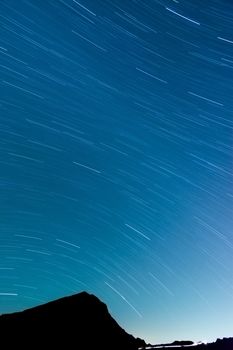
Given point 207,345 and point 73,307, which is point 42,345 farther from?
point 207,345

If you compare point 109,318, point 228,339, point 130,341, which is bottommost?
point 228,339

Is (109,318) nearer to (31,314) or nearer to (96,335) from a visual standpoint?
(96,335)

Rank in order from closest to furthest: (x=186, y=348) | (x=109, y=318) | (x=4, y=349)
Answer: (x=4, y=349) < (x=186, y=348) < (x=109, y=318)

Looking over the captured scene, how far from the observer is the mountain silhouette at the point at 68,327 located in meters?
14.1

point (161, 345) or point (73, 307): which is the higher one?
point (73, 307)

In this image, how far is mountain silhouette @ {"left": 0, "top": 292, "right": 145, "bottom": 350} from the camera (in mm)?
14117

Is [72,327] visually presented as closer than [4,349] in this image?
No

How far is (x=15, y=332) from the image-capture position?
1419 cm

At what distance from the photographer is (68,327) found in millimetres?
14656

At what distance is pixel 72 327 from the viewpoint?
48.3 feet

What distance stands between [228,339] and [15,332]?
7.50 m

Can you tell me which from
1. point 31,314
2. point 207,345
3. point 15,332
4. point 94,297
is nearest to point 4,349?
point 15,332

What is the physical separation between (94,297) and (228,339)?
521cm

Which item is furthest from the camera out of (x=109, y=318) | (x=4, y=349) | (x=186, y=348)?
(x=109, y=318)
